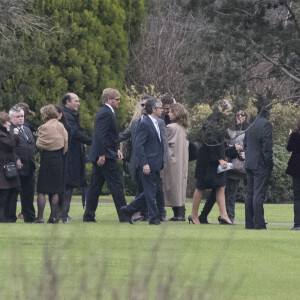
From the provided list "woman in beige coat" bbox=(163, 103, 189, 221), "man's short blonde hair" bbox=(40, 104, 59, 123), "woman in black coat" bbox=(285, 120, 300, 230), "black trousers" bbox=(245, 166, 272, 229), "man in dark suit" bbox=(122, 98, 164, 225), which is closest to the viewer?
"man in dark suit" bbox=(122, 98, 164, 225)

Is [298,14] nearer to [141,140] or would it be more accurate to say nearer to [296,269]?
[141,140]

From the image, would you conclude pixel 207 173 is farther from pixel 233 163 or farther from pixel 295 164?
pixel 295 164

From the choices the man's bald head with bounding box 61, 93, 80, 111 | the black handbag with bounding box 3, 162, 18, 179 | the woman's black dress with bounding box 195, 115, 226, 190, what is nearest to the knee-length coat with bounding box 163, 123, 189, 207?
the woman's black dress with bounding box 195, 115, 226, 190

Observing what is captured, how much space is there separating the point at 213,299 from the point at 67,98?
1167cm

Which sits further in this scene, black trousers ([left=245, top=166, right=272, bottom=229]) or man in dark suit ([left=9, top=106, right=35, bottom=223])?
man in dark suit ([left=9, top=106, right=35, bottom=223])

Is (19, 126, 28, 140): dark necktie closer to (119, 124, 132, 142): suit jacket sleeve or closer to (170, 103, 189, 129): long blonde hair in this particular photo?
(119, 124, 132, 142): suit jacket sleeve

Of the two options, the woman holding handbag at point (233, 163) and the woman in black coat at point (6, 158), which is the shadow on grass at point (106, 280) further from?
the woman holding handbag at point (233, 163)

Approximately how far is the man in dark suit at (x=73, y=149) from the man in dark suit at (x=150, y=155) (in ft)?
4.55

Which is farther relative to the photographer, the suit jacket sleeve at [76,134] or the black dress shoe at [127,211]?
the suit jacket sleeve at [76,134]

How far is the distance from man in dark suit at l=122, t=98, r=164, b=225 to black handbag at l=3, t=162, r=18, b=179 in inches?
72.8

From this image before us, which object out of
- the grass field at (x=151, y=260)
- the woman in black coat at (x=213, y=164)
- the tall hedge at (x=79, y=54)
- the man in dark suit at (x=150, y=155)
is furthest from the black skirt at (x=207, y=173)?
the tall hedge at (x=79, y=54)

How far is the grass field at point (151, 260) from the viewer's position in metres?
6.85

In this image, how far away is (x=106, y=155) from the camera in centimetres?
1609

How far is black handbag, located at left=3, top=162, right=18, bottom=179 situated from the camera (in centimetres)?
1565
